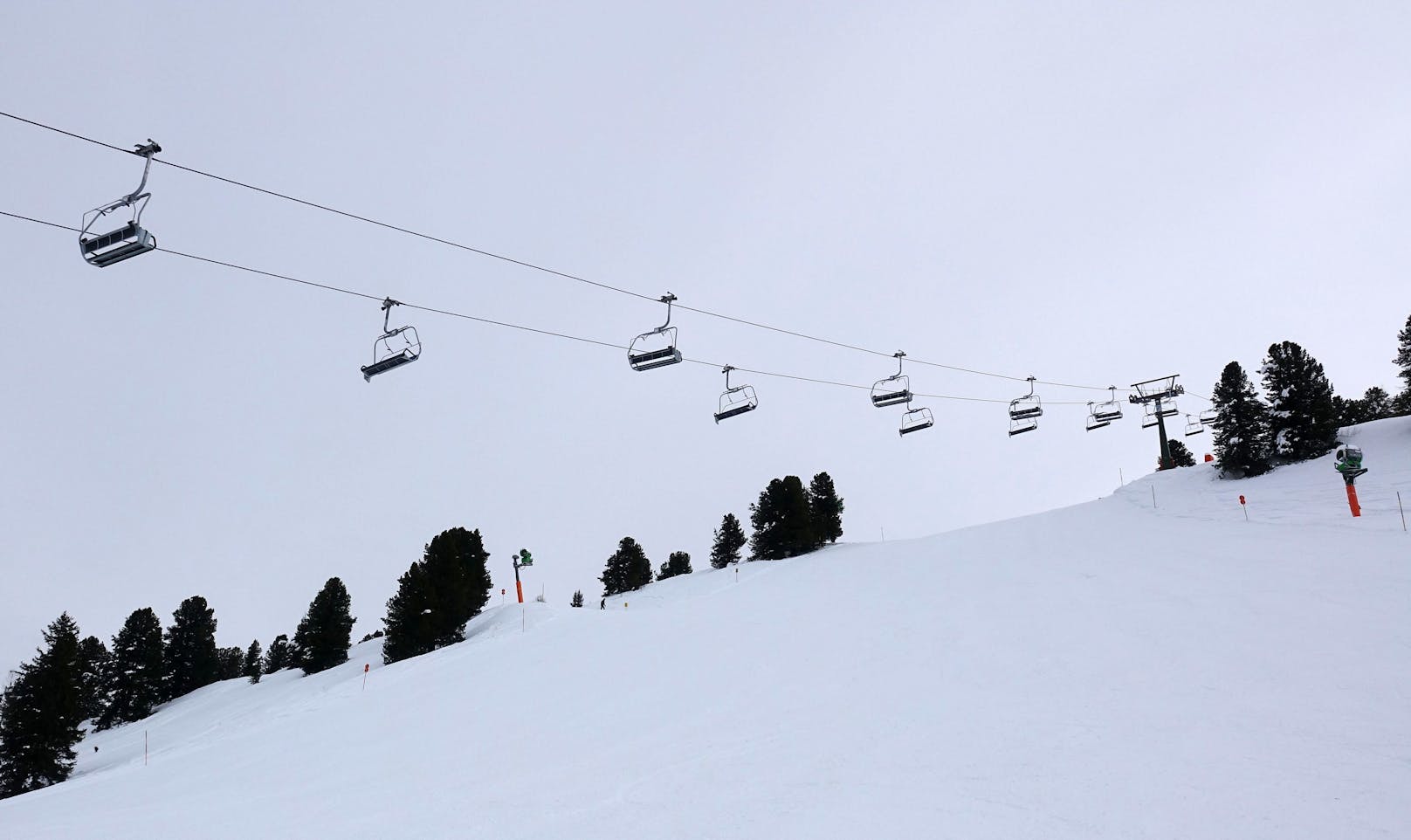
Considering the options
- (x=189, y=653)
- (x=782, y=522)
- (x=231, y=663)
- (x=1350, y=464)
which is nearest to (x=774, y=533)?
(x=782, y=522)

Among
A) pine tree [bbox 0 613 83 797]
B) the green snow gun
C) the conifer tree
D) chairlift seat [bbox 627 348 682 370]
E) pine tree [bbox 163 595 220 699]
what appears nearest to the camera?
chairlift seat [bbox 627 348 682 370]

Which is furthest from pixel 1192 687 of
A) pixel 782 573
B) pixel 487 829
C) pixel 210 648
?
pixel 210 648

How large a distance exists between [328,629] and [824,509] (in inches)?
1471

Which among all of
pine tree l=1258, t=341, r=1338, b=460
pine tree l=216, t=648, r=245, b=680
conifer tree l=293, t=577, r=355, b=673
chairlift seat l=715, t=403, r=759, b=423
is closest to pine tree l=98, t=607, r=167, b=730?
pine tree l=216, t=648, r=245, b=680

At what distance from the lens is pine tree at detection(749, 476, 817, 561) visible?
54875 millimetres

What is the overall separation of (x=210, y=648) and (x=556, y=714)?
211ft

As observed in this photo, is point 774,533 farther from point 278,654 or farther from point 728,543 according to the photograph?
point 278,654

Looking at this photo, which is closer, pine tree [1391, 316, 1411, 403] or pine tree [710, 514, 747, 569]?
pine tree [1391, 316, 1411, 403]

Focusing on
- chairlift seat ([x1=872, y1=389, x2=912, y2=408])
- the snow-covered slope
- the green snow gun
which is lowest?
the snow-covered slope

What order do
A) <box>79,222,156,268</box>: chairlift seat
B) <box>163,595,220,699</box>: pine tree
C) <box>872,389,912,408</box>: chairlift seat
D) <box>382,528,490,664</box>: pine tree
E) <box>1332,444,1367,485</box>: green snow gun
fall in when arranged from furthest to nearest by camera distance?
→ <box>163,595,220,699</box>: pine tree < <box>382,528,490,664</box>: pine tree < <box>1332,444,1367,485</box>: green snow gun < <box>872,389,912,408</box>: chairlift seat < <box>79,222,156,268</box>: chairlift seat

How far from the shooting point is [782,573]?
38438 mm

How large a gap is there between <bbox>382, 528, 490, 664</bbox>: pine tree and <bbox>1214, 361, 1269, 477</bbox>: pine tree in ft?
147

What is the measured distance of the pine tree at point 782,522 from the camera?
54875mm

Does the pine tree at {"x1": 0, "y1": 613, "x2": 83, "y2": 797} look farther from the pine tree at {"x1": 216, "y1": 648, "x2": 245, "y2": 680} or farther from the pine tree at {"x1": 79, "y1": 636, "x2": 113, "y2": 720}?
the pine tree at {"x1": 216, "y1": 648, "x2": 245, "y2": 680}
